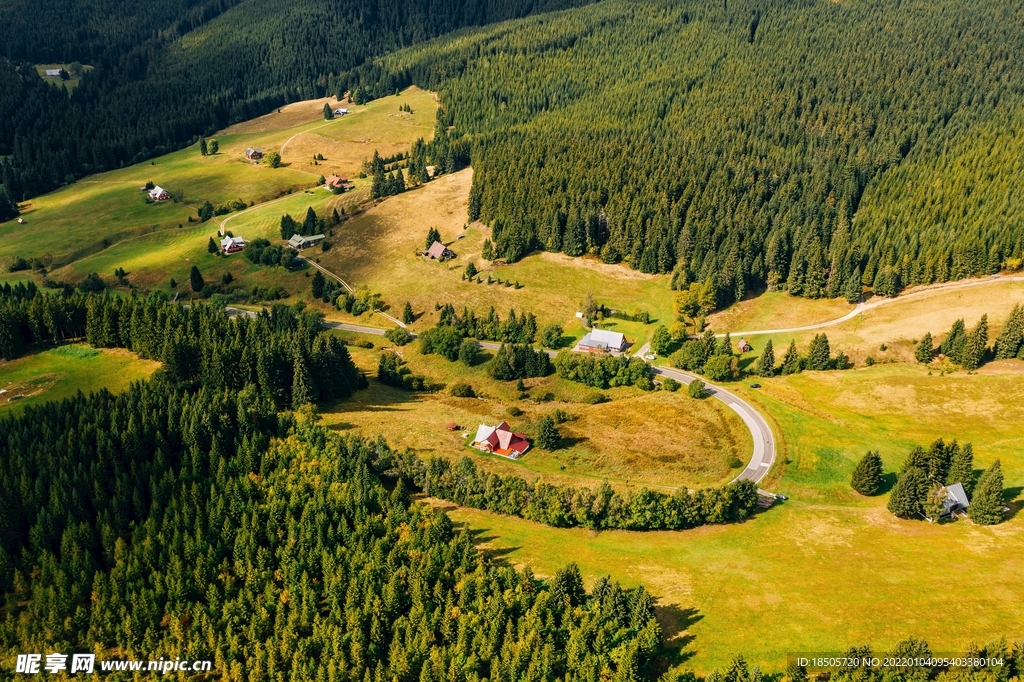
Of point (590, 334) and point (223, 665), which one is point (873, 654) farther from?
point (590, 334)

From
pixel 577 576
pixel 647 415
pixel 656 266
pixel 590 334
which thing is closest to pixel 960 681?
pixel 577 576

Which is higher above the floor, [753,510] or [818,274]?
[818,274]

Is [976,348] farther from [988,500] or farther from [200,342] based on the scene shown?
[200,342]

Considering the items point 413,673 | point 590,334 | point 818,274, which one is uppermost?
point 818,274

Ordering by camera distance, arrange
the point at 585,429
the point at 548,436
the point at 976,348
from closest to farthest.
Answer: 1. the point at 548,436
2. the point at 585,429
3. the point at 976,348

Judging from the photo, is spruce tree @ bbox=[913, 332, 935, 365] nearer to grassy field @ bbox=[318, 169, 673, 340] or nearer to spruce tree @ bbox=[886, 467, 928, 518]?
spruce tree @ bbox=[886, 467, 928, 518]

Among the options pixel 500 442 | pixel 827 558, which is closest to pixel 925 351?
pixel 827 558
